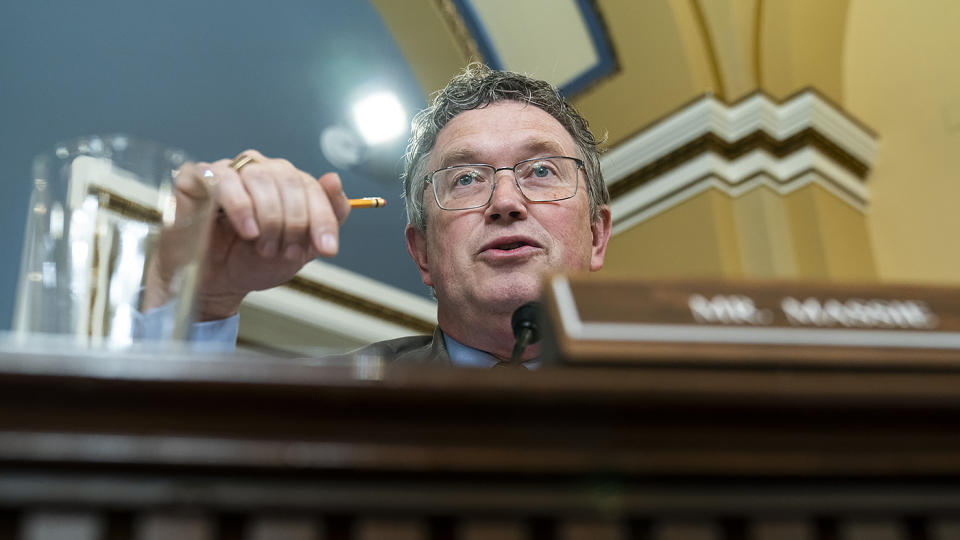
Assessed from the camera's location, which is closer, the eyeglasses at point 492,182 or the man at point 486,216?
the man at point 486,216

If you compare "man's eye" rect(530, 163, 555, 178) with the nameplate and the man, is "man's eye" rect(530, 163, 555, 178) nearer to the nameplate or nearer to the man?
the man

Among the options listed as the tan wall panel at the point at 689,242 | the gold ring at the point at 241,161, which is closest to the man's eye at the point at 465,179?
the gold ring at the point at 241,161

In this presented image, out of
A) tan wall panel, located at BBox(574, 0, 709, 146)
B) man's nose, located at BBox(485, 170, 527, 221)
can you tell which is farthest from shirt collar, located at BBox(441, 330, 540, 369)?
tan wall panel, located at BBox(574, 0, 709, 146)

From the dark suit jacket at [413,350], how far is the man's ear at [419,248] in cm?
20

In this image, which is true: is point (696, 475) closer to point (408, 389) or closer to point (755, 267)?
point (408, 389)

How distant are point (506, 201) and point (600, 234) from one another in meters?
0.36

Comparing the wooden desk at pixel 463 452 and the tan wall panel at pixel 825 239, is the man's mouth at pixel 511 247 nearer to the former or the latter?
the wooden desk at pixel 463 452

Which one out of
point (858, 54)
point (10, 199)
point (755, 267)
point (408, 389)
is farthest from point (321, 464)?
point (10, 199)

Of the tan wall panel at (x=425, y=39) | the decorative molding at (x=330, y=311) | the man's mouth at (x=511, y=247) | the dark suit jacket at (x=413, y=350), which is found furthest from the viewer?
the decorative molding at (x=330, y=311)

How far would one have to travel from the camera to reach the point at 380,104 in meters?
4.79

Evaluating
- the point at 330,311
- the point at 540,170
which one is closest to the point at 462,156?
the point at 540,170

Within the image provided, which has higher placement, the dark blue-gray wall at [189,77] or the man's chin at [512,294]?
the dark blue-gray wall at [189,77]

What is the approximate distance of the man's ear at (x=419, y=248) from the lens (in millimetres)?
1784

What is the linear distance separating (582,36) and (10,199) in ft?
9.22
